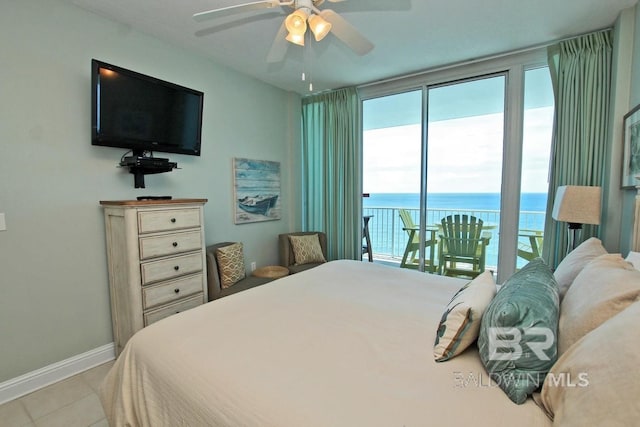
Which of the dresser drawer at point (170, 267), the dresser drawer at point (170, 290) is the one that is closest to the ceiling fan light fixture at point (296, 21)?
the dresser drawer at point (170, 267)

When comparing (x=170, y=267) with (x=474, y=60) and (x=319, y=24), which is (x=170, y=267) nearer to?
(x=319, y=24)

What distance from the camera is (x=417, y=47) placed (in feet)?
9.25

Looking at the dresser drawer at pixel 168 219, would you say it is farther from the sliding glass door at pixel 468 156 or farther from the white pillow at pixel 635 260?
the white pillow at pixel 635 260

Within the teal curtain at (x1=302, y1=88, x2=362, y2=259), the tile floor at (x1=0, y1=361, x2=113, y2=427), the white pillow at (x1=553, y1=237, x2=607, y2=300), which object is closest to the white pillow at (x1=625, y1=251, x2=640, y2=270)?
the white pillow at (x1=553, y1=237, x2=607, y2=300)

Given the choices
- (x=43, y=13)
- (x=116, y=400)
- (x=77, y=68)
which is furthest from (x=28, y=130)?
(x=116, y=400)

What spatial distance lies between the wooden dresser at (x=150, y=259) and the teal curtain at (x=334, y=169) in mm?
1913

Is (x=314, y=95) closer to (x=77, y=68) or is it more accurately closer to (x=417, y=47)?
(x=417, y=47)

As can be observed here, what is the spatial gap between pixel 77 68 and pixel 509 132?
383 cm

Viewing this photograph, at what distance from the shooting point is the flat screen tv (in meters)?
2.12

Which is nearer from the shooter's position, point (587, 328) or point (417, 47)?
point (587, 328)

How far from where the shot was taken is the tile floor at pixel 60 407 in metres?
1.73

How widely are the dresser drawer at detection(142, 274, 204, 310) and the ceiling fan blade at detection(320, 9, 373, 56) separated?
2165 millimetres

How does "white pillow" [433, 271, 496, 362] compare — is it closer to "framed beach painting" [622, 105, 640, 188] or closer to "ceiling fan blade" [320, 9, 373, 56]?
"ceiling fan blade" [320, 9, 373, 56]

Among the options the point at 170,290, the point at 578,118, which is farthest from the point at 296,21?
the point at 578,118
